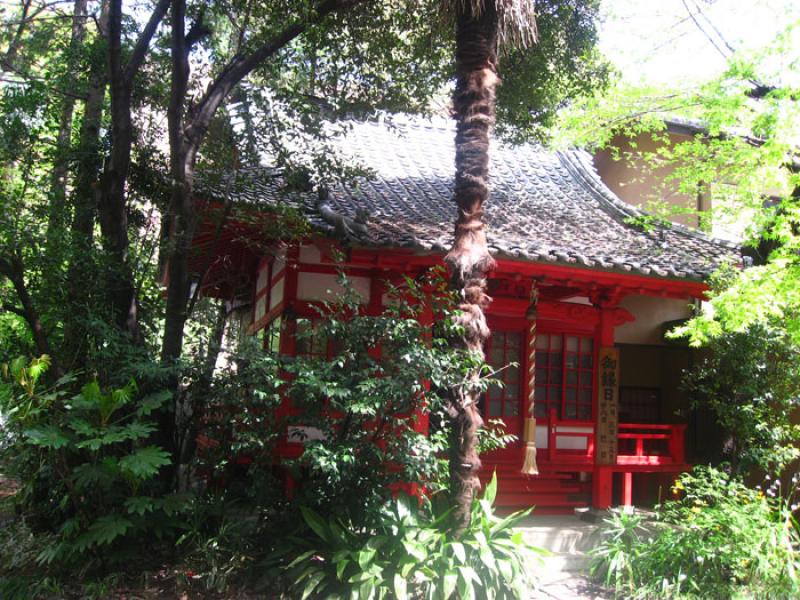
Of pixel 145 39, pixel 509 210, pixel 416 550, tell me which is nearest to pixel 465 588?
pixel 416 550

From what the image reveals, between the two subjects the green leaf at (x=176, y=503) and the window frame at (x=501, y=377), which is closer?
the green leaf at (x=176, y=503)

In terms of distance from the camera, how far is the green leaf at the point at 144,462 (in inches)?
220

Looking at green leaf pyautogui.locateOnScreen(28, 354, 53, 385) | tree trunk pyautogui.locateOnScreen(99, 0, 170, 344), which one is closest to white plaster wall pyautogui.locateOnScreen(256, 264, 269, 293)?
tree trunk pyautogui.locateOnScreen(99, 0, 170, 344)

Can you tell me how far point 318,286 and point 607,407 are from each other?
4182mm

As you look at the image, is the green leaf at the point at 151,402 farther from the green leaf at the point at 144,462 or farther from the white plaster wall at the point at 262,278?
the white plaster wall at the point at 262,278

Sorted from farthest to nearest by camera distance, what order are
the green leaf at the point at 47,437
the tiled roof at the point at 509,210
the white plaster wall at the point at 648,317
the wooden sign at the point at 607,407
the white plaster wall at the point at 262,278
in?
the white plaster wall at the point at 648,317
the white plaster wall at the point at 262,278
the wooden sign at the point at 607,407
the tiled roof at the point at 509,210
the green leaf at the point at 47,437

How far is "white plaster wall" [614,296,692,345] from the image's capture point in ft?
36.4

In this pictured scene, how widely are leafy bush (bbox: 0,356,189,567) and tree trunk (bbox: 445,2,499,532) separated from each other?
2540 mm

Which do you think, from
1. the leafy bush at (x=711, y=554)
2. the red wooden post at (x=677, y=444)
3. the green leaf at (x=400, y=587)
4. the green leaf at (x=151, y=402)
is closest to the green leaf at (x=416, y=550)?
the green leaf at (x=400, y=587)

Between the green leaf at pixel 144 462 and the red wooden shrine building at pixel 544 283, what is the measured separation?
1.85 metres

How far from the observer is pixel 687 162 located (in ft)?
32.9

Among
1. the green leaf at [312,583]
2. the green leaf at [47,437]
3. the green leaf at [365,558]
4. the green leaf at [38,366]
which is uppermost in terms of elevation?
the green leaf at [38,366]

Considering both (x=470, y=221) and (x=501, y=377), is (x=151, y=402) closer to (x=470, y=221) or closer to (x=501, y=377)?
(x=470, y=221)

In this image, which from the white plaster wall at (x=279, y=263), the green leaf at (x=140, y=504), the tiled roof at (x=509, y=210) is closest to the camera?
the green leaf at (x=140, y=504)
